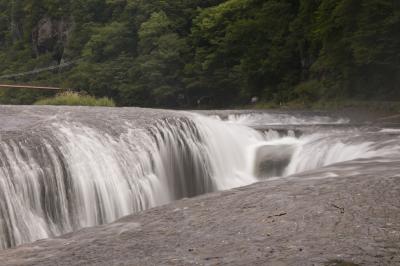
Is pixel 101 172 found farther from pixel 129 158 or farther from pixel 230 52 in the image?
pixel 230 52

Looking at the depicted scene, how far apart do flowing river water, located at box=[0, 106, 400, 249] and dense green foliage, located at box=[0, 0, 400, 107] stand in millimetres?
11704

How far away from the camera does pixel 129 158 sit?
13648mm

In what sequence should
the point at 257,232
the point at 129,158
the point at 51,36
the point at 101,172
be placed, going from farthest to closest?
1. the point at 51,36
2. the point at 129,158
3. the point at 101,172
4. the point at 257,232

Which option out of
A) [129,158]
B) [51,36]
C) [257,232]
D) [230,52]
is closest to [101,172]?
[129,158]

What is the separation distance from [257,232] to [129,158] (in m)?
6.36

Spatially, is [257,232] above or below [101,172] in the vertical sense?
below

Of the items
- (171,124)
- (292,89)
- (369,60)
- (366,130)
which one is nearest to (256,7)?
(292,89)

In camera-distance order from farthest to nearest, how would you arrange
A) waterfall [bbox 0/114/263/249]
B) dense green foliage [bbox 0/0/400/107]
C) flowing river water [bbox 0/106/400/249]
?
dense green foliage [bbox 0/0/400/107]
flowing river water [bbox 0/106/400/249]
waterfall [bbox 0/114/263/249]

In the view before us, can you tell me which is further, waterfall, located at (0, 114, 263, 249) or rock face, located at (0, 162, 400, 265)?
waterfall, located at (0, 114, 263, 249)

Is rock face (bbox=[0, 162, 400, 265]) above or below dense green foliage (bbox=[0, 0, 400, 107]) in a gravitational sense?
→ below

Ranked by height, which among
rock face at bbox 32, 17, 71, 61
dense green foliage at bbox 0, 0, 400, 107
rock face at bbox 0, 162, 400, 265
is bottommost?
rock face at bbox 0, 162, 400, 265

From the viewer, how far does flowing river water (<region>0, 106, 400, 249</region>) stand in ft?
36.0

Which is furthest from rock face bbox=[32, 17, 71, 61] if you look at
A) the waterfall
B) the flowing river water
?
the waterfall

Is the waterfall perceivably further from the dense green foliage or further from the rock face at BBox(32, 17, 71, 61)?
the rock face at BBox(32, 17, 71, 61)
